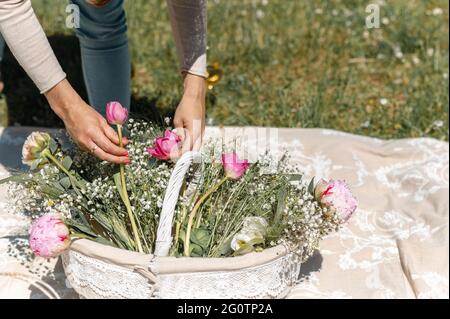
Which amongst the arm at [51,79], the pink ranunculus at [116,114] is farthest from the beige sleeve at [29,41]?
the pink ranunculus at [116,114]

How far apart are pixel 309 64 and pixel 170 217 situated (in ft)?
5.05

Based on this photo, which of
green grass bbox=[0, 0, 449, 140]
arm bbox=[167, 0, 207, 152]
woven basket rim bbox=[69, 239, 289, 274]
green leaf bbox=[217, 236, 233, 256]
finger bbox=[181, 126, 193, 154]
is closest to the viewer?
woven basket rim bbox=[69, 239, 289, 274]

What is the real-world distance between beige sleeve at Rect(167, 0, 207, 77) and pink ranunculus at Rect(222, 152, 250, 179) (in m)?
0.33

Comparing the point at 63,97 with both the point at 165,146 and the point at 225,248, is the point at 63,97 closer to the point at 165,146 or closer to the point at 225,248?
the point at 165,146

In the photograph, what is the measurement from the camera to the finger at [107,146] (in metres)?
1.27

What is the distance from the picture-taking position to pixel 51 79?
1.29 meters

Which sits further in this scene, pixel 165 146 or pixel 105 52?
pixel 105 52

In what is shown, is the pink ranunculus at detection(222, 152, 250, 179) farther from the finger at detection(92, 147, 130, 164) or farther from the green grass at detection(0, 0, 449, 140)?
the green grass at detection(0, 0, 449, 140)

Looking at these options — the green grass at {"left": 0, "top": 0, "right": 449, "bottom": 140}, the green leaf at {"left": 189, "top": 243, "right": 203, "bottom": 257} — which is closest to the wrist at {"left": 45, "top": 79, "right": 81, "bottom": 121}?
the green leaf at {"left": 189, "top": 243, "right": 203, "bottom": 257}

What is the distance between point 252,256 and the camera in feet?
3.94

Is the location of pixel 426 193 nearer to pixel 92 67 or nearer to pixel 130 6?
pixel 92 67

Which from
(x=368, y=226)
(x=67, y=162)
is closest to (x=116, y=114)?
(x=67, y=162)

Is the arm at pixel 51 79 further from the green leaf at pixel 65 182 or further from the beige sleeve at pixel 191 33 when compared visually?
the beige sleeve at pixel 191 33

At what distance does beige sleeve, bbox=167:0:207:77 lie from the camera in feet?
5.09
